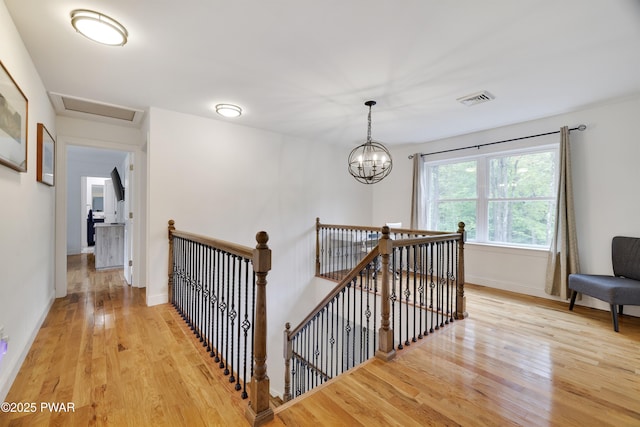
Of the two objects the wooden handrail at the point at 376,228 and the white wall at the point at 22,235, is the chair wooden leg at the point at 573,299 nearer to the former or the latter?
the wooden handrail at the point at 376,228

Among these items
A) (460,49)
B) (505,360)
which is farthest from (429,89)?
(505,360)

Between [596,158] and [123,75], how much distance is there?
5.54 metres

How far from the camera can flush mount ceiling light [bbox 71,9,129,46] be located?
188 cm

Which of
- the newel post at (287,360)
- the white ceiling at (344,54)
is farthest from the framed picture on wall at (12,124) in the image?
the newel post at (287,360)

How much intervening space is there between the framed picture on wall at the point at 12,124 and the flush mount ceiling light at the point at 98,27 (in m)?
0.54

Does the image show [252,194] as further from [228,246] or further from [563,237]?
[563,237]

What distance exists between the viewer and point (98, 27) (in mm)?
1946

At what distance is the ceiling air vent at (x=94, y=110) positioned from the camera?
328 cm

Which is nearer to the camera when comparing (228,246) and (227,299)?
(228,246)

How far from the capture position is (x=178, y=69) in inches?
102

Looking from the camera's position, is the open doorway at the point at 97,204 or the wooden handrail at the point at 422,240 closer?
the wooden handrail at the point at 422,240

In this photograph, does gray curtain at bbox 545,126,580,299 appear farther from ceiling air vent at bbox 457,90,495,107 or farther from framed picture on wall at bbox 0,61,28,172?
framed picture on wall at bbox 0,61,28,172

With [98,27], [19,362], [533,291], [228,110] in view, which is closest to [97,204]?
[228,110]

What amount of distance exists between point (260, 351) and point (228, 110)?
292 cm
